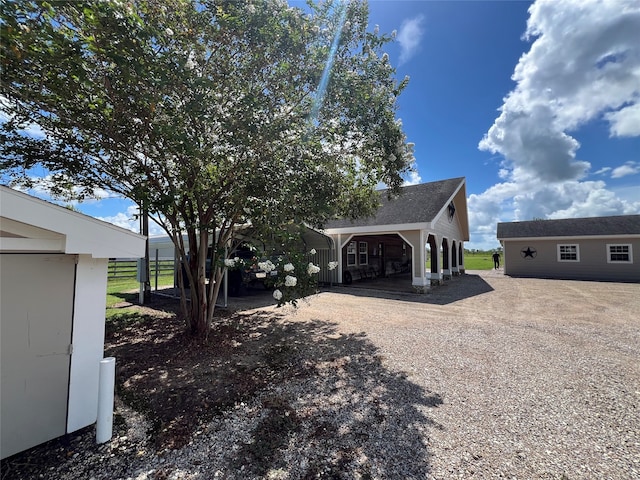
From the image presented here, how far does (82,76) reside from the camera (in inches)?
130

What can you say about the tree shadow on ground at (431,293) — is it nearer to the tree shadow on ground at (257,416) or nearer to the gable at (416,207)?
the gable at (416,207)

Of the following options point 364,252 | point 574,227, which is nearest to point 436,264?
point 364,252

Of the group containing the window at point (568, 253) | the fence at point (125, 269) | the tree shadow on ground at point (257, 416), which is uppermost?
the window at point (568, 253)

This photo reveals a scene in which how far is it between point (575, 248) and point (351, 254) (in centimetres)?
1465

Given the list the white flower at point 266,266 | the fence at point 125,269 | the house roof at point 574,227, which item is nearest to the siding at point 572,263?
the house roof at point 574,227

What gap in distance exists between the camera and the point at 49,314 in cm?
289

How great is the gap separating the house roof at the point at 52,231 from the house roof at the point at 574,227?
75.5 feet

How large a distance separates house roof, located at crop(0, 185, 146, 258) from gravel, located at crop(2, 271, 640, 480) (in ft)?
6.33

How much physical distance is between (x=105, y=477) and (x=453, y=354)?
510cm

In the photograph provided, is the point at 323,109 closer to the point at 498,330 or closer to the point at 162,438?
the point at 162,438

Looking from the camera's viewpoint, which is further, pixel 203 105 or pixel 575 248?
pixel 575 248

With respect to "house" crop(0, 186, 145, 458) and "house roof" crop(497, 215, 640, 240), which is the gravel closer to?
"house" crop(0, 186, 145, 458)

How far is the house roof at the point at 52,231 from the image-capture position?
2.36m

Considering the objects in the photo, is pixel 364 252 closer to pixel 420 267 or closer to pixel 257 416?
pixel 420 267
